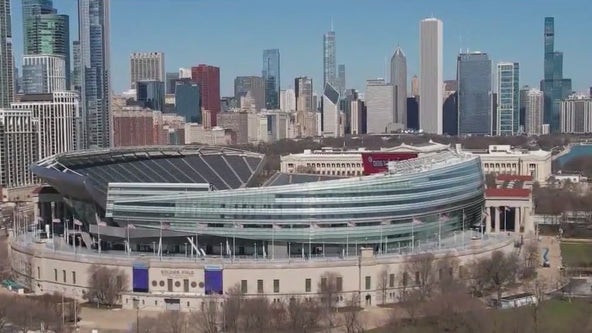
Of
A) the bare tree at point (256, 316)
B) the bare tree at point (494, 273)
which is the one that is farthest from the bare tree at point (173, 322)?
the bare tree at point (494, 273)

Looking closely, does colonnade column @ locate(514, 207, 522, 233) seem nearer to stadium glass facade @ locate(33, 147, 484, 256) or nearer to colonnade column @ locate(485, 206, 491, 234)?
colonnade column @ locate(485, 206, 491, 234)

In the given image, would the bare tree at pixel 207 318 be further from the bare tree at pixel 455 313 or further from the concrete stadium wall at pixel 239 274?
the bare tree at pixel 455 313

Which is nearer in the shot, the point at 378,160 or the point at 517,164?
the point at 378,160

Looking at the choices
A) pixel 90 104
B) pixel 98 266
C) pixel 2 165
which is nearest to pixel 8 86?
pixel 90 104

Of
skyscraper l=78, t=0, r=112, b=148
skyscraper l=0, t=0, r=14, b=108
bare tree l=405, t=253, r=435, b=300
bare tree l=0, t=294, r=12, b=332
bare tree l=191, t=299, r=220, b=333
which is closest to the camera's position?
bare tree l=0, t=294, r=12, b=332

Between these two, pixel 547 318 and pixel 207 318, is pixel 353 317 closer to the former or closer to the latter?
pixel 207 318

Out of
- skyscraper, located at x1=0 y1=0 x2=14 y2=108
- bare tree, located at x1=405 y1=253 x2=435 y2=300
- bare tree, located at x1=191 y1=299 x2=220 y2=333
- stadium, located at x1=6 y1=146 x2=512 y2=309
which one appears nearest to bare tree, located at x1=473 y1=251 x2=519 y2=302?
stadium, located at x1=6 y1=146 x2=512 y2=309

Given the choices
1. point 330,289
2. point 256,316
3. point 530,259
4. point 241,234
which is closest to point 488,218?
point 530,259
